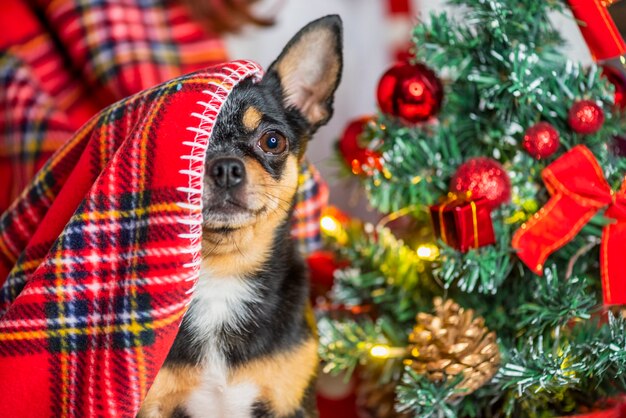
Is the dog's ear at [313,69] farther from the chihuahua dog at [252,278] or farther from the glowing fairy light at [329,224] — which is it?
the glowing fairy light at [329,224]

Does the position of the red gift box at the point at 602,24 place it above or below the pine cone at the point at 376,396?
above

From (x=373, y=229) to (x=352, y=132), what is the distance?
0.19m

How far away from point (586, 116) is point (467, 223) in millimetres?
232

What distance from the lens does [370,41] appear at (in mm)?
1985

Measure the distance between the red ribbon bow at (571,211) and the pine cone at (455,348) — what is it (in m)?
0.12

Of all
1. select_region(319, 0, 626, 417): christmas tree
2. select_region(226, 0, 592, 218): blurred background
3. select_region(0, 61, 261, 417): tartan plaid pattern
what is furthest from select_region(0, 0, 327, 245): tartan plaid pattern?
select_region(0, 61, 261, 417): tartan plaid pattern

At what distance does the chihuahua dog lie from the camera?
83cm

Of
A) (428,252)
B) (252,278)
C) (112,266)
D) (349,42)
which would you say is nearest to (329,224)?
(428,252)

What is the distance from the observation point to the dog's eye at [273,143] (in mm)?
891

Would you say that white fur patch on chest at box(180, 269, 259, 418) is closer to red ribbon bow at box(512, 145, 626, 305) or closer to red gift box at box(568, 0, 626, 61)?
red ribbon bow at box(512, 145, 626, 305)

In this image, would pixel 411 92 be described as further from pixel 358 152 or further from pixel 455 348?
pixel 455 348

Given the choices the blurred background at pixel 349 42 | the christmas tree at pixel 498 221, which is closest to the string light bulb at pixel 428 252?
the christmas tree at pixel 498 221

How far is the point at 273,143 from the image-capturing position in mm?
898

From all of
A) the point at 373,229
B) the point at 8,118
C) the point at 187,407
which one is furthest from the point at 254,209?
the point at 8,118
